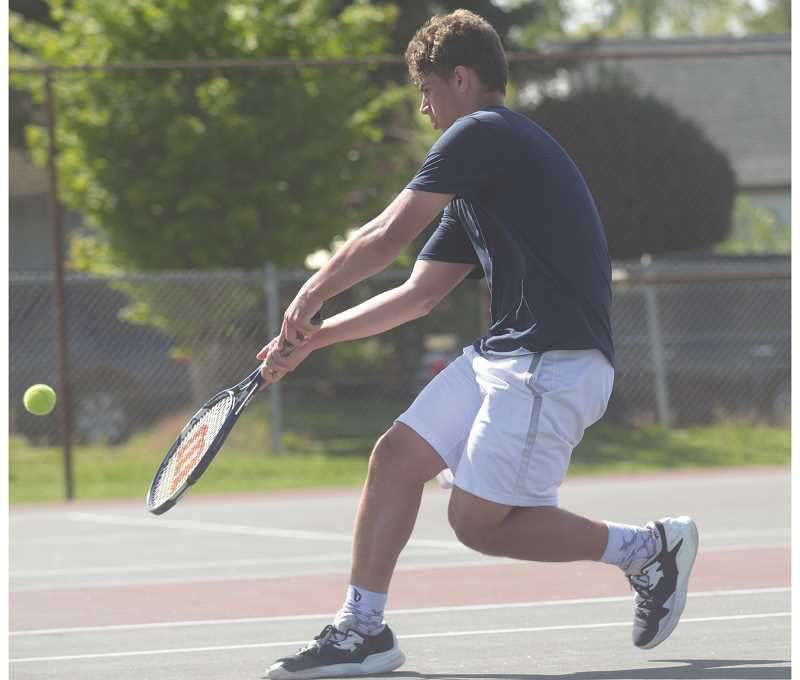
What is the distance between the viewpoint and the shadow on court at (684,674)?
4.63m

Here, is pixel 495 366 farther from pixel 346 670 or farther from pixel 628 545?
pixel 346 670

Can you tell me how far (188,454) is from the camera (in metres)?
5.00

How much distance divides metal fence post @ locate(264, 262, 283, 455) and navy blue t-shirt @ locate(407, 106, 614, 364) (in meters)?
9.90

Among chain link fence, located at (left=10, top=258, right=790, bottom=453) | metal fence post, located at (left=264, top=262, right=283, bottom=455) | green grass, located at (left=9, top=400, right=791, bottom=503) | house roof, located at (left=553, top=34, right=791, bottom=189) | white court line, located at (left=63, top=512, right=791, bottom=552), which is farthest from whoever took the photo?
house roof, located at (left=553, top=34, right=791, bottom=189)

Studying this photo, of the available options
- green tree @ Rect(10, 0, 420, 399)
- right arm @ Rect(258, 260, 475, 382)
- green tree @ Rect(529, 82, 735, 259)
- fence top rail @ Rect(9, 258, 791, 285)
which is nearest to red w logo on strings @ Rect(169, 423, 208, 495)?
right arm @ Rect(258, 260, 475, 382)

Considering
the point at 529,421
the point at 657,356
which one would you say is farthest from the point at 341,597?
the point at 657,356

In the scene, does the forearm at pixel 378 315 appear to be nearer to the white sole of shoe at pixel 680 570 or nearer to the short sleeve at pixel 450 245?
the short sleeve at pixel 450 245

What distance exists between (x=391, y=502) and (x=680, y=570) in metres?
0.90

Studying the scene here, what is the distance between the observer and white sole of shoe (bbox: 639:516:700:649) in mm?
4848

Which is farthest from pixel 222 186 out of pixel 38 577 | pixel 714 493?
pixel 38 577

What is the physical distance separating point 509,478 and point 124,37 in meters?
12.3

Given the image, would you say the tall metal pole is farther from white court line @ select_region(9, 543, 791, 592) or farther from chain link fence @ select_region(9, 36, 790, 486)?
white court line @ select_region(9, 543, 791, 592)

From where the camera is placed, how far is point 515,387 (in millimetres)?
4629

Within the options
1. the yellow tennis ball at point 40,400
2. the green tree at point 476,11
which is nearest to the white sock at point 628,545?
the yellow tennis ball at point 40,400
